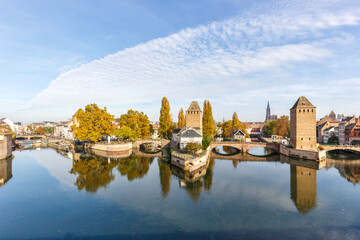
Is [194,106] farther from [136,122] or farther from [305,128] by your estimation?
[305,128]

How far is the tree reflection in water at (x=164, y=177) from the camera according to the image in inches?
982

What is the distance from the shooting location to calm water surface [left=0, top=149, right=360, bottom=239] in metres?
15.9

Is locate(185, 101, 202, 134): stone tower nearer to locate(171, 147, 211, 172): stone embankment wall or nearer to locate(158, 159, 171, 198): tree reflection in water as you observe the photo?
locate(158, 159, 171, 198): tree reflection in water

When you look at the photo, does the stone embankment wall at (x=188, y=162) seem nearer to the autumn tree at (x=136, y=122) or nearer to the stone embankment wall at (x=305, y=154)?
the stone embankment wall at (x=305, y=154)

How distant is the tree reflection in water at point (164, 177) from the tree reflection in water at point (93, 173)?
7.58 m

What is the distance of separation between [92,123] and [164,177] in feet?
104

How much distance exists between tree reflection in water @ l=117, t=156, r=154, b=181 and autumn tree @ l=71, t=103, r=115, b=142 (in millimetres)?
13179

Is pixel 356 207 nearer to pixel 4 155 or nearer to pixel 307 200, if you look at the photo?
pixel 307 200

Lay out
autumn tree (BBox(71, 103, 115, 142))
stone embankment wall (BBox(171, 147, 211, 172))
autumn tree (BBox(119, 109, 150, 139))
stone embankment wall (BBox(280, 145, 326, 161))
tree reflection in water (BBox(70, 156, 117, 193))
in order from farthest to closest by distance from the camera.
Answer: autumn tree (BBox(119, 109, 150, 139)), autumn tree (BBox(71, 103, 115, 142)), stone embankment wall (BBox(280, 145, 326, 161)), stone embankment wall (BBox(171, 147, 211, 172)), tree reflection in water (BBox(70, 156, 117, 193))

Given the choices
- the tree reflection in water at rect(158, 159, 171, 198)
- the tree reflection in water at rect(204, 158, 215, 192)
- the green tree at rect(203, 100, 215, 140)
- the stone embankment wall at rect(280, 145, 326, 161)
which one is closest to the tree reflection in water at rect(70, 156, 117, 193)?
the tree reflection in water at rect(158, 159, 171, 198)

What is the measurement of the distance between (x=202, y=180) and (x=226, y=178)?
388 centimetres

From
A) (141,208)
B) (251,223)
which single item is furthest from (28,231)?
(251,223)

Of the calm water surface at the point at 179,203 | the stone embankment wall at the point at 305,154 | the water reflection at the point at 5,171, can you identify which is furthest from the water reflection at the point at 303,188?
the water reflection at the point at 5,171

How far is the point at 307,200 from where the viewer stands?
72.7 feet
